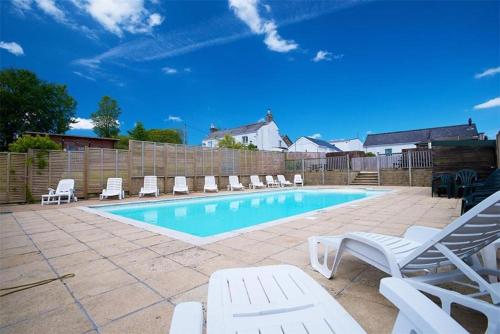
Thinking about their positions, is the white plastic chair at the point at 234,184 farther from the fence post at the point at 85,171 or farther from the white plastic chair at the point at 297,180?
the fence post at the point at 85,171

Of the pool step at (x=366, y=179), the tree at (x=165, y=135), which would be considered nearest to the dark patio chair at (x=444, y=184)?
the pool step at (x=366, y=179)

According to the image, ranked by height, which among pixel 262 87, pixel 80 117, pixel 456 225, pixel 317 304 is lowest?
pixel 317 304

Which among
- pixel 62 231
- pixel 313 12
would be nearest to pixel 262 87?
pixel 313 12

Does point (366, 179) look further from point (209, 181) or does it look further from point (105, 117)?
point (105, 117)

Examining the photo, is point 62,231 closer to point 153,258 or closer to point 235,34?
point 153,258

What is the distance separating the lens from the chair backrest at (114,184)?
32.1 ft

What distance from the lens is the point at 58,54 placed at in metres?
24.4

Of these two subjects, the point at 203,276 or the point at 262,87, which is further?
the point at 262,87

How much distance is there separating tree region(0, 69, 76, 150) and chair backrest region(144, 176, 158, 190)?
954 inches

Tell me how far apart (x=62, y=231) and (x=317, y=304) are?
4979 mm

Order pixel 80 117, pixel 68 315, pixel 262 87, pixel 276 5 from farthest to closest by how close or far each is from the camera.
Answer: pixel 80 117 → pixel 262 87 → pixel 276 5 → pixel 68 315

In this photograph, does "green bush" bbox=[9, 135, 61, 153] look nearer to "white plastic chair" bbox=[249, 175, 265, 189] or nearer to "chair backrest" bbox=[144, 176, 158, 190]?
"chair backrest" bbox=[144, 176, 158, 190]

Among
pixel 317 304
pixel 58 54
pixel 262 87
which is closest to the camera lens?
pixel 317 304

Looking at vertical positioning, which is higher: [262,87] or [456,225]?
[262,87]
